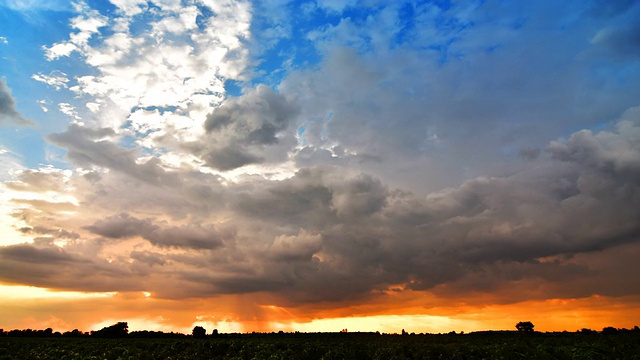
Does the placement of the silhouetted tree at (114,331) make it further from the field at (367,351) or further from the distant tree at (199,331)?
the field at (367,351)

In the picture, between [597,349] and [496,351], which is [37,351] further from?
[597,349]

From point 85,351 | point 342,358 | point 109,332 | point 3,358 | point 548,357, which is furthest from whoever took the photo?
point 109,332

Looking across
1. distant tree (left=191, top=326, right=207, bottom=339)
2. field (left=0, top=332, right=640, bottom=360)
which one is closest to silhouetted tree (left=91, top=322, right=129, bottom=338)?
distant tree (left=191, top=326, right=207, bottom=339)

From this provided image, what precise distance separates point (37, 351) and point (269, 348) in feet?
173

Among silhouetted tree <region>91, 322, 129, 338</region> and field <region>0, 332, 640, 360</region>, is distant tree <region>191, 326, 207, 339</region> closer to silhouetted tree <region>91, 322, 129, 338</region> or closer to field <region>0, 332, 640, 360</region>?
silhouetted tree <region>91, 322, 129, 338</region>

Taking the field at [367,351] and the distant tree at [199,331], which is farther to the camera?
the distant tree at [199,331]

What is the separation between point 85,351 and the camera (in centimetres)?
7544

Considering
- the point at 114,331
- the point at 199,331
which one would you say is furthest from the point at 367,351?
the point at 114,331

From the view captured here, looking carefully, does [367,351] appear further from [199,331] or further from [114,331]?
[114,331]

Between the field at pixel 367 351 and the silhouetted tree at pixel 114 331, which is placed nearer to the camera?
the field at pixel 367 351

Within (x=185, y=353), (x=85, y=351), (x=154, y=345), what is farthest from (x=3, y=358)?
(x=185, y=353)

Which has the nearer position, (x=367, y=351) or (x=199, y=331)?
(x=367, y=351)

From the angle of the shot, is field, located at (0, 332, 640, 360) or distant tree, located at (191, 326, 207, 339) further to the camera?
distant tree, located at (191, 326, 207, 339)

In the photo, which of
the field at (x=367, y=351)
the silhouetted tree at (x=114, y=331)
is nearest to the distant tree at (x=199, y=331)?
the silhouetted tree at (x=114, y=331)
